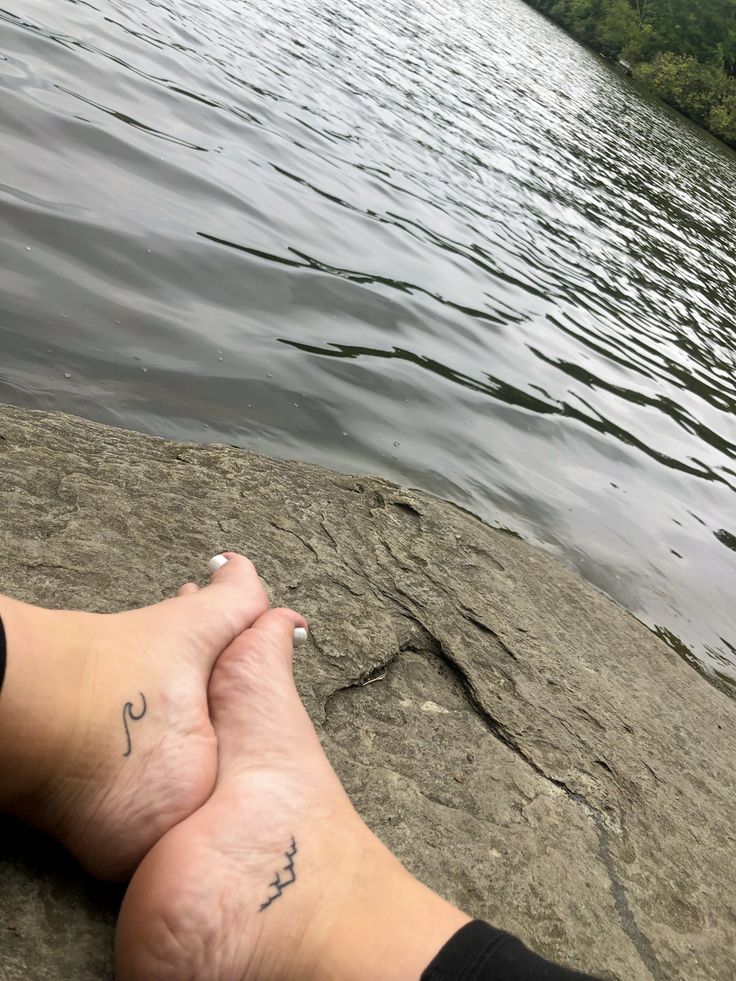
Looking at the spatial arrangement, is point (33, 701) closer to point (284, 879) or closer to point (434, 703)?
point (284, 879)

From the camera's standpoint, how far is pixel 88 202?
4.71 meters

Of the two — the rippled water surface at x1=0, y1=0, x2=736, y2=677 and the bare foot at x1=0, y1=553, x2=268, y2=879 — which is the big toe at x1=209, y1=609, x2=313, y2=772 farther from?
the rippled water surface at x1=0, y1=0, x2=736, y2=677

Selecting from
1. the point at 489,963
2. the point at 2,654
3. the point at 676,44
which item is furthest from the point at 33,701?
the point at 676,44

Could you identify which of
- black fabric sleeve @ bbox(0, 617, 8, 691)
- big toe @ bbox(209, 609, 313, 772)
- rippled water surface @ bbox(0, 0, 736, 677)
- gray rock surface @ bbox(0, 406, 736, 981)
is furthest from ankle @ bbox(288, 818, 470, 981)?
rippled water surface @ bbox(0, 0, 736, 677)

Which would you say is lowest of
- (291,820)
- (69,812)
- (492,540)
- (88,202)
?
(88,202)

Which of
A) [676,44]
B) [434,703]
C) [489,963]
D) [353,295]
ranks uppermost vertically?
[676,44]

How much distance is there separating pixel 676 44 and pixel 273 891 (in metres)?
41.2

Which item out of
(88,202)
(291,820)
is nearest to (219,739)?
(291,820)

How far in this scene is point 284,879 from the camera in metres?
1.21

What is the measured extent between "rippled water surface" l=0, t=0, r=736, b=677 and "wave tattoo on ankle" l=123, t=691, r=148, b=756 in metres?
2.07

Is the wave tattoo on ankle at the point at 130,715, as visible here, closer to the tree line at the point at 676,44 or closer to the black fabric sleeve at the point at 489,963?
the black fabric sleeve at the point at 489,963

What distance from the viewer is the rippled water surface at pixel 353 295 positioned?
12.7 ft

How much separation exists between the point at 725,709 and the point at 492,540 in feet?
3.37

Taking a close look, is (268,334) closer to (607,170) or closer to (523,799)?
(523,799)
